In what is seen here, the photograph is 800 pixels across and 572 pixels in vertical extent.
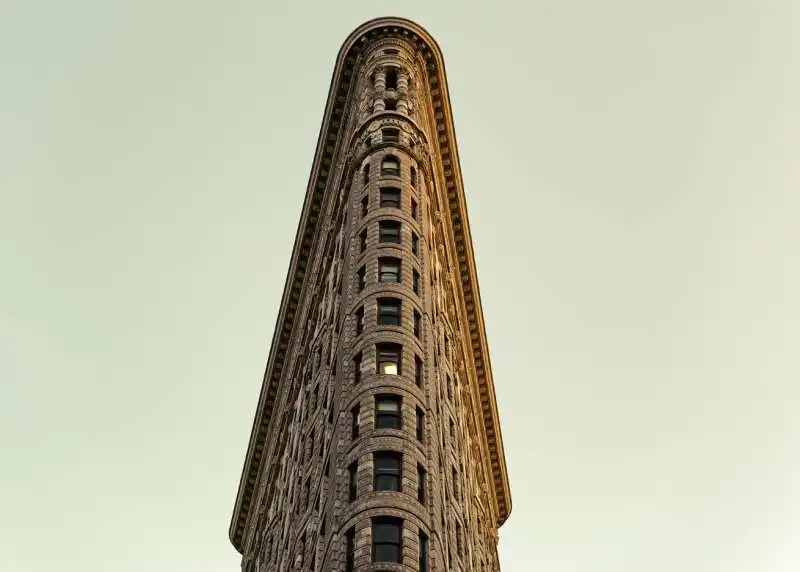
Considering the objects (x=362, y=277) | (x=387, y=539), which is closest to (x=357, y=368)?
(x=362, y=277)

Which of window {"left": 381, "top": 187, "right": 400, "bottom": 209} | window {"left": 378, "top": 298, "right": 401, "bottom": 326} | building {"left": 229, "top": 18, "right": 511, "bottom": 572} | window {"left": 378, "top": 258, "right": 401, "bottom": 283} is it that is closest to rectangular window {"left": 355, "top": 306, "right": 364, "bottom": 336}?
building {"left": 229, "top": 18, "right": 511, "bottom": 572}

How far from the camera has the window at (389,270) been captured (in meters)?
63.3

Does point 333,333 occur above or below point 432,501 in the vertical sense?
above

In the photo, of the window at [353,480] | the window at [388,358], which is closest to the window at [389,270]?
the window at [388,358]

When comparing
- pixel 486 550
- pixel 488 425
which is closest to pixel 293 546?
pixel 486 550

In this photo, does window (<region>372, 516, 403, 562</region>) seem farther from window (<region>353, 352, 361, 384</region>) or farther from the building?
window (<region>353, 352, 361, 384</region>)

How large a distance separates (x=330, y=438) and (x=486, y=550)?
31.4m

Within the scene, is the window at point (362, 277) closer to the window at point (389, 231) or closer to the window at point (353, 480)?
the window at point (389, 231)

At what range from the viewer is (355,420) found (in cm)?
5472

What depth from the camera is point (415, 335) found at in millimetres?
59875

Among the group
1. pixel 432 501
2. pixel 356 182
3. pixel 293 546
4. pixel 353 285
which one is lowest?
pixel 432 501

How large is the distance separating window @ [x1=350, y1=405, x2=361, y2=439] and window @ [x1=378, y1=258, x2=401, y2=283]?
10.5 m

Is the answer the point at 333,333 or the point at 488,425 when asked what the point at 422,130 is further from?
the point at 488,425

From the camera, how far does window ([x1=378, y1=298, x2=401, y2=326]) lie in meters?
60.2
